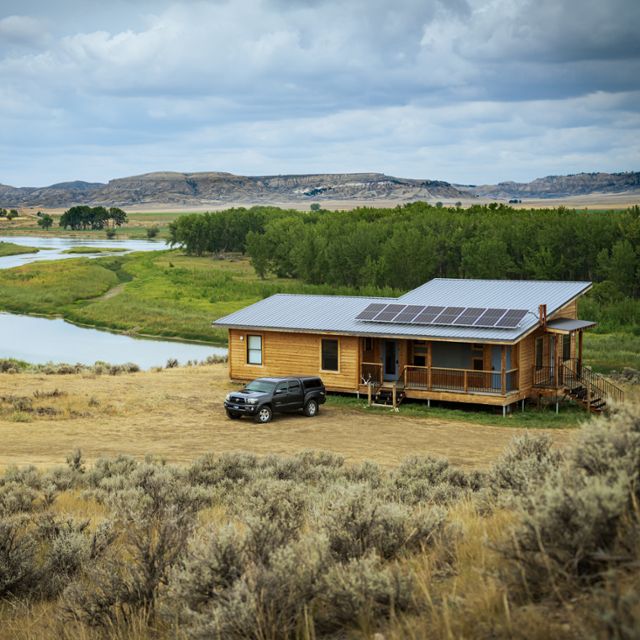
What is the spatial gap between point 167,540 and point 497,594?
375 cm

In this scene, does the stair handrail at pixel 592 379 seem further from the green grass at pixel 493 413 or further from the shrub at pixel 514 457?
the shrub at pixel 514 457

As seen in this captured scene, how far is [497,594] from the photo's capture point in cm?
598

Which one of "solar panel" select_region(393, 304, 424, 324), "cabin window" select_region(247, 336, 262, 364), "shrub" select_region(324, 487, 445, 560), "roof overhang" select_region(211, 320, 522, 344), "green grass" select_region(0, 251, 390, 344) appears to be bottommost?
"green grass" select_region(0, 251, 390, 344)

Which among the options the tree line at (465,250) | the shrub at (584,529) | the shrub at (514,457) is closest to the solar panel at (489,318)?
the shrub at (514,457)

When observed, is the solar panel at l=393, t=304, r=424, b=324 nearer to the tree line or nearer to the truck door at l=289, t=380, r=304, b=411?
the truck door at l=289, t=380, r=304, b=411

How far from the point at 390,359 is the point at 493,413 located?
5.08 m

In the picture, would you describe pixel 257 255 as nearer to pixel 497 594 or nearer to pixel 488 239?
pixel 488 239

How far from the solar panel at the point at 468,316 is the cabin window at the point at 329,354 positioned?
17.0 ft

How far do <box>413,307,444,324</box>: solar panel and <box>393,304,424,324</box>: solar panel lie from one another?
0.64 ft

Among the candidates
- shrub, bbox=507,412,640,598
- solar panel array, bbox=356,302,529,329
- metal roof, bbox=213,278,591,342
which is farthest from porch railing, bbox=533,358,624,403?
shrub, bbox=507,412,640,598

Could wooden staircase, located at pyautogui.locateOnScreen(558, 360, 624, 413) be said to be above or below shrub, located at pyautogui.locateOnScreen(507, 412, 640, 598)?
below

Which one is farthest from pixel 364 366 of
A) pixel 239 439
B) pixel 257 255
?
pixel 257 255

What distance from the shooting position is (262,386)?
103 feet

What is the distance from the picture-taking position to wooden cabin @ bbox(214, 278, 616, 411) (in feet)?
104
